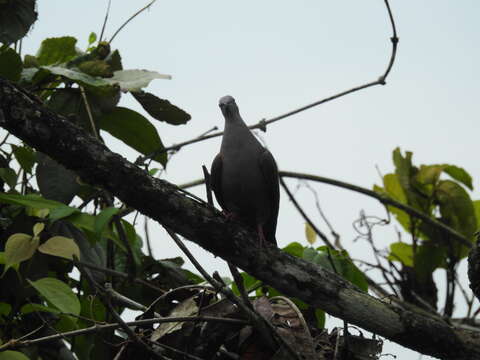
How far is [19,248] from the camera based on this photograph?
9.23 ft

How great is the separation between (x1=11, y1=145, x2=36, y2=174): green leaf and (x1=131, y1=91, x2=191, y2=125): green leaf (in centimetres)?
73

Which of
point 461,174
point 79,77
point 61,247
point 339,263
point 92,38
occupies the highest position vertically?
point 461,174

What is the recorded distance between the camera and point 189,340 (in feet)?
9.97

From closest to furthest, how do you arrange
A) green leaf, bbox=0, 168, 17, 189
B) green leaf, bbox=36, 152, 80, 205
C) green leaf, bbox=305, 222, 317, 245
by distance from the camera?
green leaf, bbox=36, 152, 80, 205 → green leaf, bbox=0, 168, 17, 189 → green leaf, bbox=305, 222, 317, 245

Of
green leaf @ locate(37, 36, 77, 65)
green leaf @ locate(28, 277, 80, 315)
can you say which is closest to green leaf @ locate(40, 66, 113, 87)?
green leaf @ locate(37, 36, 77, 65)

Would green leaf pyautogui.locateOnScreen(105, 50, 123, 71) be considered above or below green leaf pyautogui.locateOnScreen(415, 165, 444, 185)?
below

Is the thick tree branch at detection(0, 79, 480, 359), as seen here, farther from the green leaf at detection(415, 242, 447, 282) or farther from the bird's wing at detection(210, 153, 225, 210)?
the green leaf at detection(415, 242, 447, 282)

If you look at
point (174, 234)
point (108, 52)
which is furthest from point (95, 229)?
point (108, 52)

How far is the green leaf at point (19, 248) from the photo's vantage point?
9.21ft

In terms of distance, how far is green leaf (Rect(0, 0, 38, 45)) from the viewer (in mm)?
4016

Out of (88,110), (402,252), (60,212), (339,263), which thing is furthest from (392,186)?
(60,212)

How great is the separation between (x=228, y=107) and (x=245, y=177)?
536mm

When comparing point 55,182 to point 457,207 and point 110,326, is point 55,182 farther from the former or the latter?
point 457,207

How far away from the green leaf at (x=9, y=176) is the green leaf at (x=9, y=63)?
543mm
